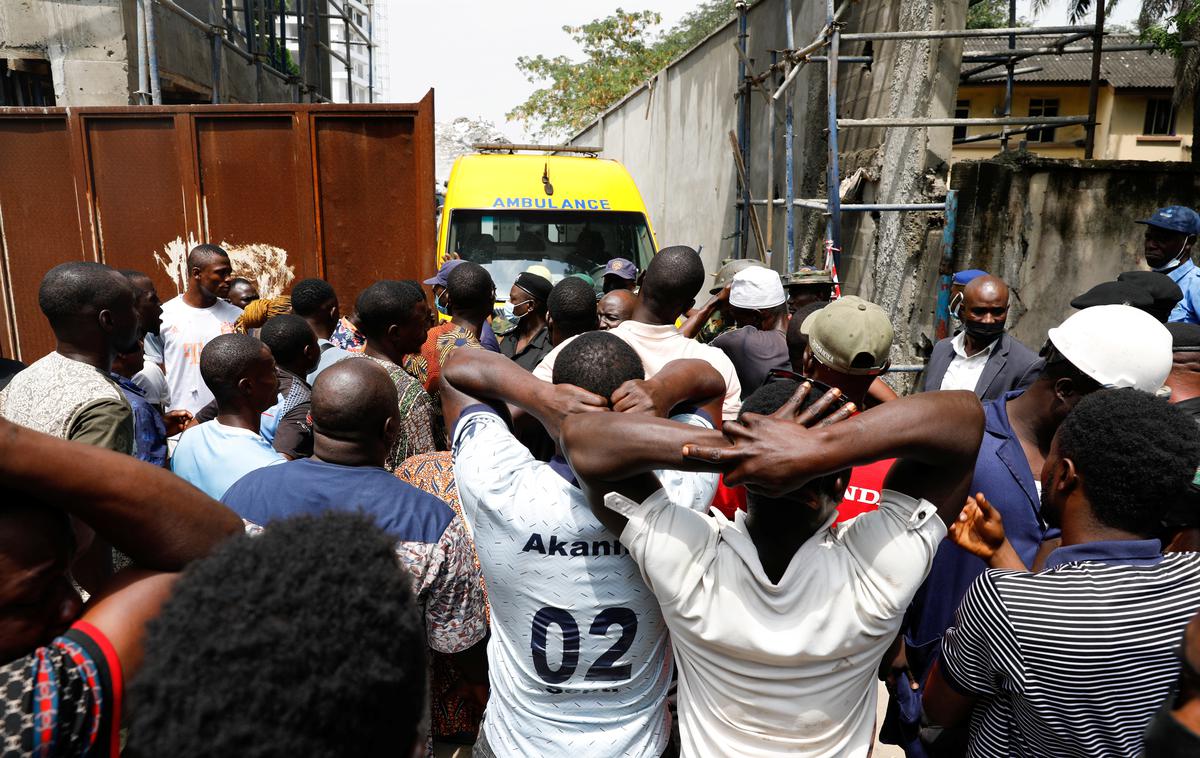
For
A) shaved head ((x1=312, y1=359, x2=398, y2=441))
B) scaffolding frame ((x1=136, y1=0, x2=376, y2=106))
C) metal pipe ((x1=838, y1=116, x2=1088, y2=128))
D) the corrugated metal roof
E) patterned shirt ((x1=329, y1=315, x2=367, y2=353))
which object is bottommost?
patterned shirt ((x1=329, y1=315, x2=367, y2=353))

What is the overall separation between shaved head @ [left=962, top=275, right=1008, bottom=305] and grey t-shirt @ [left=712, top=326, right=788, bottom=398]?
97 centimetres

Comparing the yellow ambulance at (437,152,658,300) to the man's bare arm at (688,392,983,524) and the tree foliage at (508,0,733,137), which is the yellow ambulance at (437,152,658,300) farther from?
the tree foliage at (508,0,733,137)

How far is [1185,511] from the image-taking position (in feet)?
5.98

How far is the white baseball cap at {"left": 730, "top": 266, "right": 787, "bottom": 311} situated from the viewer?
3912 mm

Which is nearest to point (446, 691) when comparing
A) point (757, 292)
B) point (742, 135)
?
point (757, 292)

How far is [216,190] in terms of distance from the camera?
5.55 meters

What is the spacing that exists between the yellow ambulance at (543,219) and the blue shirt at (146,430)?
12.9 ft

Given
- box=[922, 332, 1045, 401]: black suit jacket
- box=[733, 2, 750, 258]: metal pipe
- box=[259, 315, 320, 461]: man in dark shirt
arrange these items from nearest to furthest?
box=[259, 315, 320, 461]: man in dark shirt → box=[922, 332, 1045, 401]: black suit jacket → box=[733, 2, 750, 258]: metal pipe

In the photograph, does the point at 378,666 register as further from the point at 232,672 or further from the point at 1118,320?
the point at 1118,320

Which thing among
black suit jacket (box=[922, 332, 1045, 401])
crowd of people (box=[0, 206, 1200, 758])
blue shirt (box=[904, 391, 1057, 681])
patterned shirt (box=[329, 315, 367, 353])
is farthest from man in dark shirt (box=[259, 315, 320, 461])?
black suit jacket (box=[922, 332, 1045, 401])

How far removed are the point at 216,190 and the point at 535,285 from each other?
9.47ft

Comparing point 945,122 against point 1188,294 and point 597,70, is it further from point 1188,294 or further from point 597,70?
point 597,70

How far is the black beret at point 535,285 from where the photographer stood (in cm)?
427

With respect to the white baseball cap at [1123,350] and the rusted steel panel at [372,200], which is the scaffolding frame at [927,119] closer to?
the rusted steel panel at [372,200]
